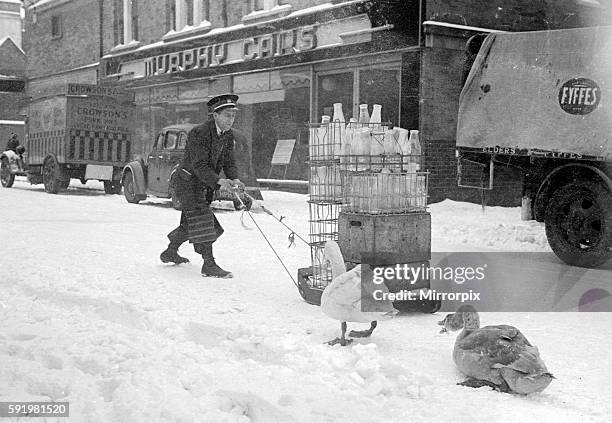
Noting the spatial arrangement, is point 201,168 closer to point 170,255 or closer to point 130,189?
point 170,255

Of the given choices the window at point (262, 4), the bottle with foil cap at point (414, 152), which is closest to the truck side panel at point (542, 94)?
the bottle with foil cap at point (414, 152)

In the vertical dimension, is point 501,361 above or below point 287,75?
below

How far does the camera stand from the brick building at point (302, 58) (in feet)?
51.8

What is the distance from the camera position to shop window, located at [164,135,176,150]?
15.8m

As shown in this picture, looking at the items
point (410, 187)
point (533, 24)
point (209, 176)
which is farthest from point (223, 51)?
point (410, 187)

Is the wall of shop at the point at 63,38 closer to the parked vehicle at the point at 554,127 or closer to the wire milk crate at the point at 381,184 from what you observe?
the parked vehicle at the point at 554,127

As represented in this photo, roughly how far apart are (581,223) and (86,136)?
14.0 meters

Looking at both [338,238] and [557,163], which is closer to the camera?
[338,238]

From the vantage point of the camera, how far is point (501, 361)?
411 centimetres

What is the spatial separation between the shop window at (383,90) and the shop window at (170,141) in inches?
178

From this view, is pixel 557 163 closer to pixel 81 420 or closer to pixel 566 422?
pixel 566 422

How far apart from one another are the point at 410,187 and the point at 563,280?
277 centimetres

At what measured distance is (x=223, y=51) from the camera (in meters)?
21.6

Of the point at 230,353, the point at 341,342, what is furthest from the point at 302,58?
the point at 230,353
